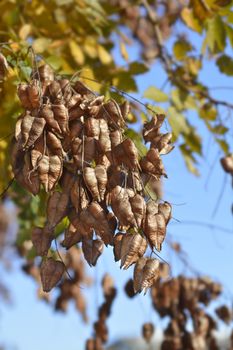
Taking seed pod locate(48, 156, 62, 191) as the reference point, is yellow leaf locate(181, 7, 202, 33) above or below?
above

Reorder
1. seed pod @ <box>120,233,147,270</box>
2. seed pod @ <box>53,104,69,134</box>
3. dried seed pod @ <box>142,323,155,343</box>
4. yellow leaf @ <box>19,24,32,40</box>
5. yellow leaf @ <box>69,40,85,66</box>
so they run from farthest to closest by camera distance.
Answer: dried seed pod @ <box>142,323,155,343</box> → yellow leaf @ <box>69,40,85,66</box> → yellow leaf @ <box>19,24,32,40</box> → seed pod @ <box>53,104,69,134</box> → seed pod @ <box>120,233,147,270</box>

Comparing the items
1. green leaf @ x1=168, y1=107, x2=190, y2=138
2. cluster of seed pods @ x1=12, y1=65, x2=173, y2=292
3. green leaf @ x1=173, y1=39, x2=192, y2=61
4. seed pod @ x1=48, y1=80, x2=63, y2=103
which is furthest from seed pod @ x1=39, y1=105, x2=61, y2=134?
green leaf @ x1=173, y1=39, x2=192, y2=61

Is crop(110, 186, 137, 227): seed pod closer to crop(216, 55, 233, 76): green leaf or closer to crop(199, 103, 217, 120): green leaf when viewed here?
crop(216, 55, 233, 76): green leaf

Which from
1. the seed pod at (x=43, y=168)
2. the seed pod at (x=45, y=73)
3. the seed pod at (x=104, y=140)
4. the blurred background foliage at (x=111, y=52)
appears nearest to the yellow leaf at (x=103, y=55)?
the blurred background foliage at (x=111, y=52)

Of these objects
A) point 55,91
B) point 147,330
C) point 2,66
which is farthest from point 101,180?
point 147,330

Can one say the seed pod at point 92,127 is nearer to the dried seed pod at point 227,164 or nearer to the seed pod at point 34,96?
the seed pod at point 34,96
